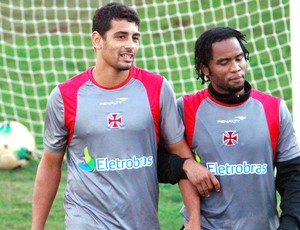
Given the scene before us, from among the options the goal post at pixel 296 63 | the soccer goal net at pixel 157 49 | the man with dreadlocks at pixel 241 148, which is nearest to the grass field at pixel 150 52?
the soccer goal net at pixel 157 49

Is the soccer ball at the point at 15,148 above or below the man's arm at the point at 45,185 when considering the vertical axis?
below

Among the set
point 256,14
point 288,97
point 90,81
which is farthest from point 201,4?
point 90,81

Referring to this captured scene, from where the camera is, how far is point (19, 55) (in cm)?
1285

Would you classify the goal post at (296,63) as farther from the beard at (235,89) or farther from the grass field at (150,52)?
the grass field at (150,52)

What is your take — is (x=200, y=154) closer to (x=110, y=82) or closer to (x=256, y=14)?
(x=110, y=82)

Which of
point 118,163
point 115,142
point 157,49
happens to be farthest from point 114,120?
point 157,49

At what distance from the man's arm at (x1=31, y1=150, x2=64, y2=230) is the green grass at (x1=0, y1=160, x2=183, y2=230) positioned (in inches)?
100

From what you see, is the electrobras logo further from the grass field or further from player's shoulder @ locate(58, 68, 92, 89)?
the grass field

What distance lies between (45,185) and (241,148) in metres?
1.07

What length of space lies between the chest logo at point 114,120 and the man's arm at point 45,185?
0.36 m

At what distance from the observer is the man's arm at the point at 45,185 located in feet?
18.2

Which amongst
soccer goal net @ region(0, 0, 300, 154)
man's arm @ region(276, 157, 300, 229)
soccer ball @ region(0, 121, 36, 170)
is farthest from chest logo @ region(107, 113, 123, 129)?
soccer goal net @ region(0, 0, 300, 154)

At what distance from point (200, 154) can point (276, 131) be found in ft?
1.31

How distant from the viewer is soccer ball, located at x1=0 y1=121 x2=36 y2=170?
9.91 metres
